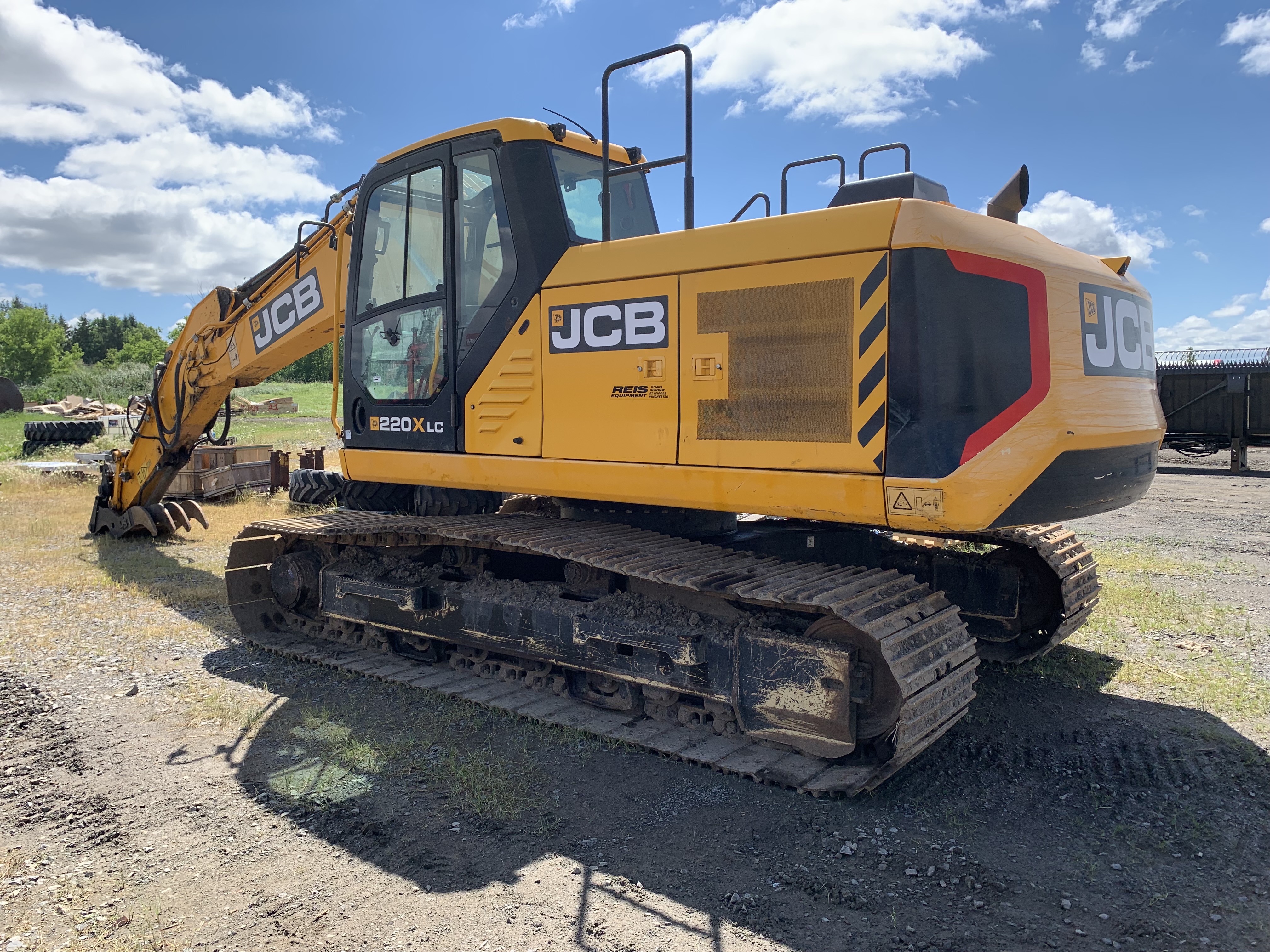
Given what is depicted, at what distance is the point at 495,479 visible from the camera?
4766 mm

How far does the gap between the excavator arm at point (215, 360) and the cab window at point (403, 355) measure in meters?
0.25

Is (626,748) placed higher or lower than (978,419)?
lower

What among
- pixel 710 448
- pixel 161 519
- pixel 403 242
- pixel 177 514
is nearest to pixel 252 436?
pixel 177 514

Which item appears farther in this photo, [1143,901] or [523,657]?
[523,657]

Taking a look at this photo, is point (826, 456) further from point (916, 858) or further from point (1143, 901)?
point (1143, 901)

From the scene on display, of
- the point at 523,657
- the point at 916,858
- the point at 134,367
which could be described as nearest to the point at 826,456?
the point at 916,858

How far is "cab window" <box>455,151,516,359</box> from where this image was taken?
4691 millimetres

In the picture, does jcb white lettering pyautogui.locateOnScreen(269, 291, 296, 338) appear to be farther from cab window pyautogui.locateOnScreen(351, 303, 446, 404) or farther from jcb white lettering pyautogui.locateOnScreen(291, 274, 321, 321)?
cab window pyautogui.locateOnScreen(351, 303, 446, 404)

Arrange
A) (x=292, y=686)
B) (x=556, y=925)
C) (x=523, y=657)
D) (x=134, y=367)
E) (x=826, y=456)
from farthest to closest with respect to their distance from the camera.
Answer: (x=134, y=367) < (x=292, y=686) < (x=523, y=657) < (x=826, y=456) < (x=556, y=925)

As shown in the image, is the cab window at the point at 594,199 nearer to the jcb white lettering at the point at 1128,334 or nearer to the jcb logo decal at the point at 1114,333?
the jcb logo decal at the point at 1114,333

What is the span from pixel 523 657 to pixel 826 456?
7.55 feet

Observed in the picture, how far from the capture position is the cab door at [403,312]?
5.00m

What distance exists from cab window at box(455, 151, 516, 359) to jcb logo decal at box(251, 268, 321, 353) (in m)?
2.24

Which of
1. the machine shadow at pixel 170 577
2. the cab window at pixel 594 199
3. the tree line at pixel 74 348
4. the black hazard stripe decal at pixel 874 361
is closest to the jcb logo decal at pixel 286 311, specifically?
the machine shadow at pixel 170 577
